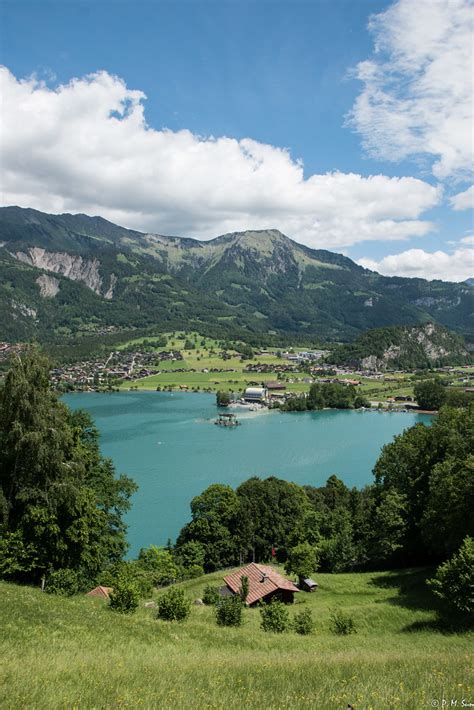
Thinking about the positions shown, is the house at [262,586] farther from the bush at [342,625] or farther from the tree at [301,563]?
the bush at [342,625]

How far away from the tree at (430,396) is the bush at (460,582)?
103 metres

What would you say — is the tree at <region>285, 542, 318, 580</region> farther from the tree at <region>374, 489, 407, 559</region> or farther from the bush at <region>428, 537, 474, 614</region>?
the bush at <region>428, 537, 474, 614</region>

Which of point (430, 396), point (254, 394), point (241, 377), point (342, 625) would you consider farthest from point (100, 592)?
point (241, 377)

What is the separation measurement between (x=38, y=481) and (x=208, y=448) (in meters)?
61.2

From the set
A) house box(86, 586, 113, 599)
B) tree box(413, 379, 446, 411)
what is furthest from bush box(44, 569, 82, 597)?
tree box(413, 379, 446, 411)

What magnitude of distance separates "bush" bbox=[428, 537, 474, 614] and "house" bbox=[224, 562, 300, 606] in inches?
281

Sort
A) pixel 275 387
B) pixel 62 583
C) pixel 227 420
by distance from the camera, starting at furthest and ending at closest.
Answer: pixel 275 387 < pixel 227 420 < pixel 62 583

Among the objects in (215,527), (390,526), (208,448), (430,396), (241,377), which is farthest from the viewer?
(241,377)

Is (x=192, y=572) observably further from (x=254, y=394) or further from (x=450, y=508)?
(x=254, y=394)

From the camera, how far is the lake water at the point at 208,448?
5281 cm

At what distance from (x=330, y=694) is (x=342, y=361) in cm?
19109

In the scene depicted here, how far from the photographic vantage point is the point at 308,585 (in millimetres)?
23156

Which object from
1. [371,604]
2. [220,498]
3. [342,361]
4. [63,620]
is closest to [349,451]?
[220,498]

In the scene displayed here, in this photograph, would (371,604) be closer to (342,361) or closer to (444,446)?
(444,446)
